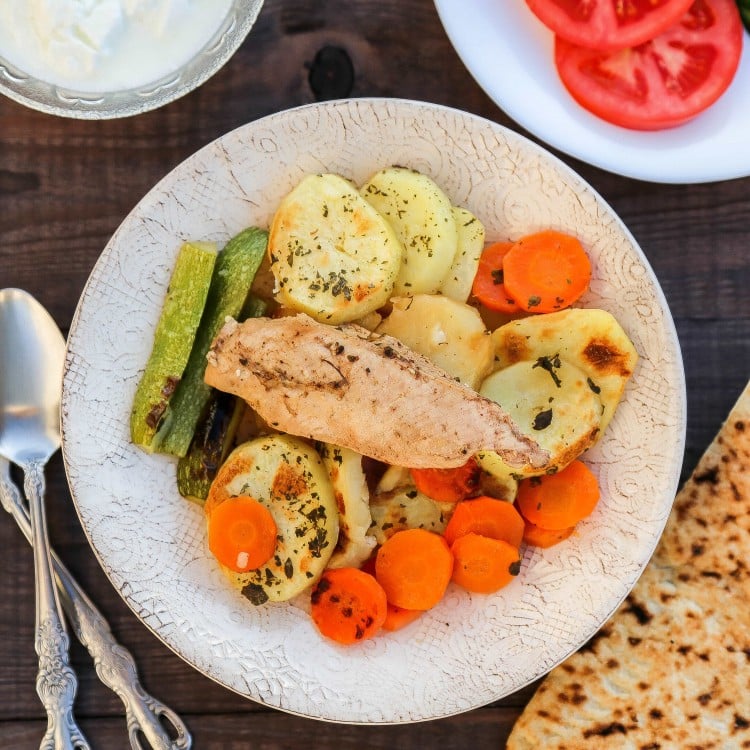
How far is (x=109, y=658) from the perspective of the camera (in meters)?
2.57

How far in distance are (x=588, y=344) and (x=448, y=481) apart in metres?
0.54

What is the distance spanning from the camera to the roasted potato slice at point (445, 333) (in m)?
2.19

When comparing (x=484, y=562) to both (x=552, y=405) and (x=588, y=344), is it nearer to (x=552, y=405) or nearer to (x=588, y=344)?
(x=552, y=405)

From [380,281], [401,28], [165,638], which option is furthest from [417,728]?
[401,28]

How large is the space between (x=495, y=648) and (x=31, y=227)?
6.39 feet

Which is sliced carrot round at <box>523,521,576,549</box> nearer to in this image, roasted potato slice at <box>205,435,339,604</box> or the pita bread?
the pita bread

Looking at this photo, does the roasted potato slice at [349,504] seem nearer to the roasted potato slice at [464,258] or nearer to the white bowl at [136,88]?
the roasted potato slice at [464,258]

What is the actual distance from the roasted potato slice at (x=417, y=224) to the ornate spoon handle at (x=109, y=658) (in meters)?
1.39

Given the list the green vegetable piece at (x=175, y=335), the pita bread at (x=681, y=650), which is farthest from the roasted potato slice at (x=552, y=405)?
the green vegetable piece at (x=175, y=335)

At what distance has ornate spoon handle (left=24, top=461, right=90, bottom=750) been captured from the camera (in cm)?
251

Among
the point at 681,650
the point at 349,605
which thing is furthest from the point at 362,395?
the point at 681,650

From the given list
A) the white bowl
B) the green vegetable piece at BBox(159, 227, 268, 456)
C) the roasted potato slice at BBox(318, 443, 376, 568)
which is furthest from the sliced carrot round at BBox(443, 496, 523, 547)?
the white bowl

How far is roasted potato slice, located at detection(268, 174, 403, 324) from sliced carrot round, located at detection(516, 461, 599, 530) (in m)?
0.71

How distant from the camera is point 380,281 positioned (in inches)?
85.0
